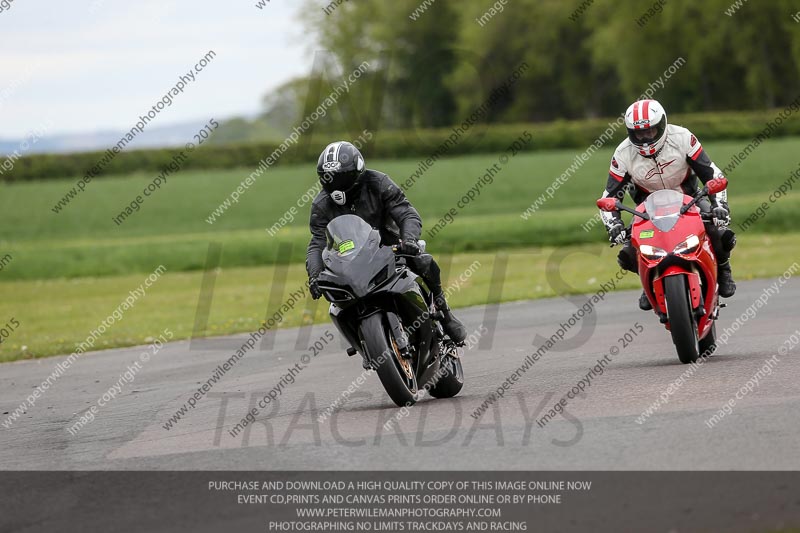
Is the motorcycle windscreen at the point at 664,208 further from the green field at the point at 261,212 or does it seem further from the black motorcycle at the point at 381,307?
the green field at the point at 261,212

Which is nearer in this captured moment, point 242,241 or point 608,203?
point 608,203

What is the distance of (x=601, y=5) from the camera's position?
87750 millimetres

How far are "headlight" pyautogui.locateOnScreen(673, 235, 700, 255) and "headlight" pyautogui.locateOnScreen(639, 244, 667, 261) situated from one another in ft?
0.35

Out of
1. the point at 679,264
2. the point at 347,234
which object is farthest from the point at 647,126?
the point at 347,234

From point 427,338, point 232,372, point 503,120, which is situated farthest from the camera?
point 503,120

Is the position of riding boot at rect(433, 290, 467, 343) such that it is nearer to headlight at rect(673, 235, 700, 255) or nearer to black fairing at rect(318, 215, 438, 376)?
black fairing at rect(318, 215, 438, 376)

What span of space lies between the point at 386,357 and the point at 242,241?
79.0ft

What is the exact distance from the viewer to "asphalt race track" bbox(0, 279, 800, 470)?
7.00 meters

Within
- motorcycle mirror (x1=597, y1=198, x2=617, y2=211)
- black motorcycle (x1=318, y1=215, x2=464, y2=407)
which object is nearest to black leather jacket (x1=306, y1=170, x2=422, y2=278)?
black motorcycle (x1=318, y1=215, x2=464, y2=407)

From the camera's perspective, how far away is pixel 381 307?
349 inches

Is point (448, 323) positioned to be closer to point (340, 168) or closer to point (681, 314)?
point (340, 168)
